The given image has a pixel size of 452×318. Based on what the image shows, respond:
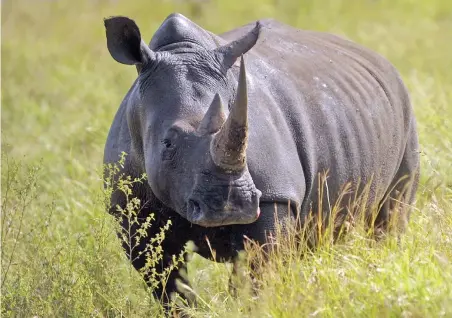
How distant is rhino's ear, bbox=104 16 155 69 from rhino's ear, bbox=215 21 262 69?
350 mm

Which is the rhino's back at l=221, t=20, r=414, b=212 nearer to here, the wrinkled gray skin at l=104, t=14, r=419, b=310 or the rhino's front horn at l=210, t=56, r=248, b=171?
the wrinkled gray skin at l=104, t=14, r=419, b=310

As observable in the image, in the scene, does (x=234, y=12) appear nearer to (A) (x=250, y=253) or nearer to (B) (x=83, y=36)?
(B) (x=83, y=36)

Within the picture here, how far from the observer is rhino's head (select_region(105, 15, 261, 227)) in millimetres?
5258

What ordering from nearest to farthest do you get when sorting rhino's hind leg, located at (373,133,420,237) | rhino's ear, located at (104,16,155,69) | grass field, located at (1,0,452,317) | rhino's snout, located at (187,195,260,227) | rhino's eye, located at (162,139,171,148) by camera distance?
grass field, located at (1,0,452,317)
rhino's snout, located at (187,195,260,227)
rhino's eye, located at (162,139,171,148)
rhino's ear, located at (104,16,155,69)
rhino's hind leg, located at (373,133,420,237)

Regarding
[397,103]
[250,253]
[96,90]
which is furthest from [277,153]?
[96,90]

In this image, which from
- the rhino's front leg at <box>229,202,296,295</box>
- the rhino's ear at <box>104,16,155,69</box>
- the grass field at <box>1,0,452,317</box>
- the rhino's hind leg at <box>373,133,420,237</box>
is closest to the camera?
the grass field at <box>1,0,452,317</box>

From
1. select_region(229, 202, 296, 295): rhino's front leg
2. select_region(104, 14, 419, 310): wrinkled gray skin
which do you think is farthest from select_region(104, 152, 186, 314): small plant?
select_region(229, 202, 296, 295): rhino's front leg

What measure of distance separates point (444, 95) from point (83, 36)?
682cm

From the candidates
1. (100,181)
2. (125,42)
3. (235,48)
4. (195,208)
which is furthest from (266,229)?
(100,181)

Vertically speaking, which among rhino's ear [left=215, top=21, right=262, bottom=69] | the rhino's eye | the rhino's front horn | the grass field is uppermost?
rhino's ear [left=215, top=21, right=262, bottom=69]

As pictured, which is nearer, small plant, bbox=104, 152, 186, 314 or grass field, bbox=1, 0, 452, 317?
grass field, bbox=1, 0, 452, 317

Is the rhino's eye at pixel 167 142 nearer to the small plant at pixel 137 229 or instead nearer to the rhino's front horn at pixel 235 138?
the small plant at pixel 137 229

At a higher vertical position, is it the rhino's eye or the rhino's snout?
the rhino's eye

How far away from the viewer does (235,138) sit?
17.3 feet
